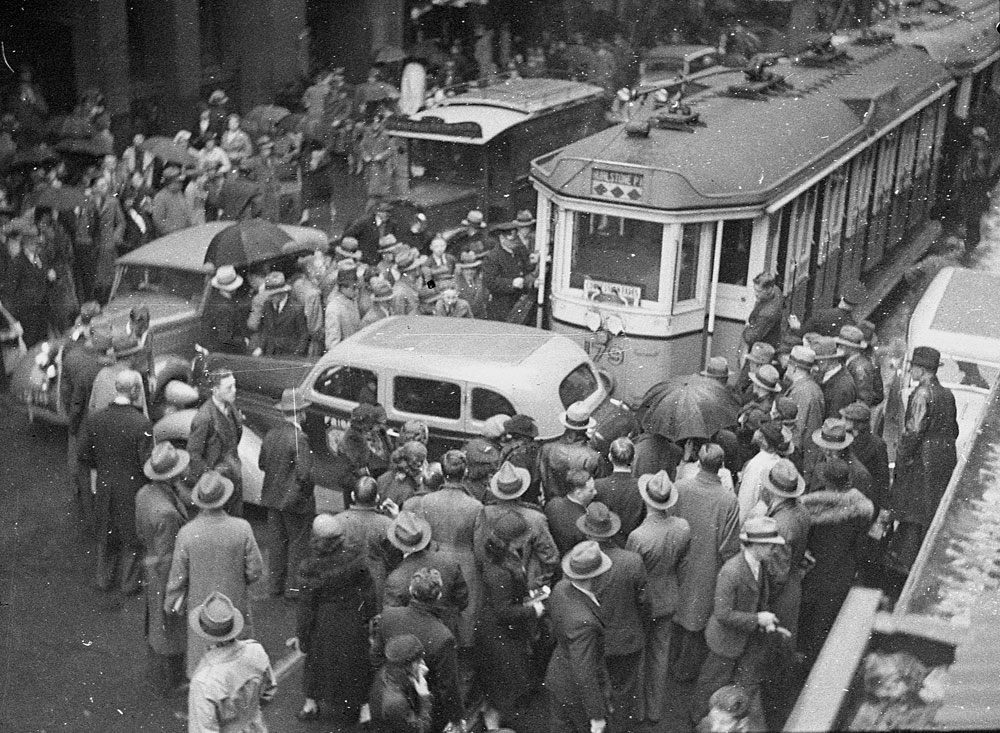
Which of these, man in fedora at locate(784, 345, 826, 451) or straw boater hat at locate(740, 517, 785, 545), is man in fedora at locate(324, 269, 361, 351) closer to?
man in fedora at locate(784, 345, 826, 451)

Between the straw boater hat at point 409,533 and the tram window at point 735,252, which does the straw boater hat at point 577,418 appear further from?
the tram window at point 735,252

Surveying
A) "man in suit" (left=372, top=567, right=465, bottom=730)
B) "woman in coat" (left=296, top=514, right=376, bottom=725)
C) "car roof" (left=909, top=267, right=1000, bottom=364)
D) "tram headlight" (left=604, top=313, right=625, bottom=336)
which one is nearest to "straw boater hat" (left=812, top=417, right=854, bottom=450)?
"car roof" (left=909, top=267, right=1000, bottom=364)

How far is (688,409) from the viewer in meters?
8.12

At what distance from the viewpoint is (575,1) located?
22.6 m

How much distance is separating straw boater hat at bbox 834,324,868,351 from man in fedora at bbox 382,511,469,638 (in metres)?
3.88

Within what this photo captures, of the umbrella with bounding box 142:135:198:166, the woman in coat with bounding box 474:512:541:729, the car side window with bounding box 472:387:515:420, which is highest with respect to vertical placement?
the umbrella with bounding box 142:135:198:166

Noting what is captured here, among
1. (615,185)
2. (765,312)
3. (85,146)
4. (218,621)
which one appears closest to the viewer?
(218,621)

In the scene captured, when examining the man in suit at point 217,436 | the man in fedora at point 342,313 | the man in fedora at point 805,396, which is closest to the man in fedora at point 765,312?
the man in fedora at point 805,396

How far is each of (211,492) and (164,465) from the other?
56 cm

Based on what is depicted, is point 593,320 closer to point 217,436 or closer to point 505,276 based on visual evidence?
point 505,276

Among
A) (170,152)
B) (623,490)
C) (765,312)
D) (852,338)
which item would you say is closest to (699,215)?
(765,312)

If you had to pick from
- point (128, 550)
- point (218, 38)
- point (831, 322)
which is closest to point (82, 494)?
point (128, 550)

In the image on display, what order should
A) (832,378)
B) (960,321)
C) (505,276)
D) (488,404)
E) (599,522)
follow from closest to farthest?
(599,522)
(488,404)
(832,378)
(960,321)
(505,276)

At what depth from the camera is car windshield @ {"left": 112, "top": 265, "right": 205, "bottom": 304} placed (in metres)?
10.9
